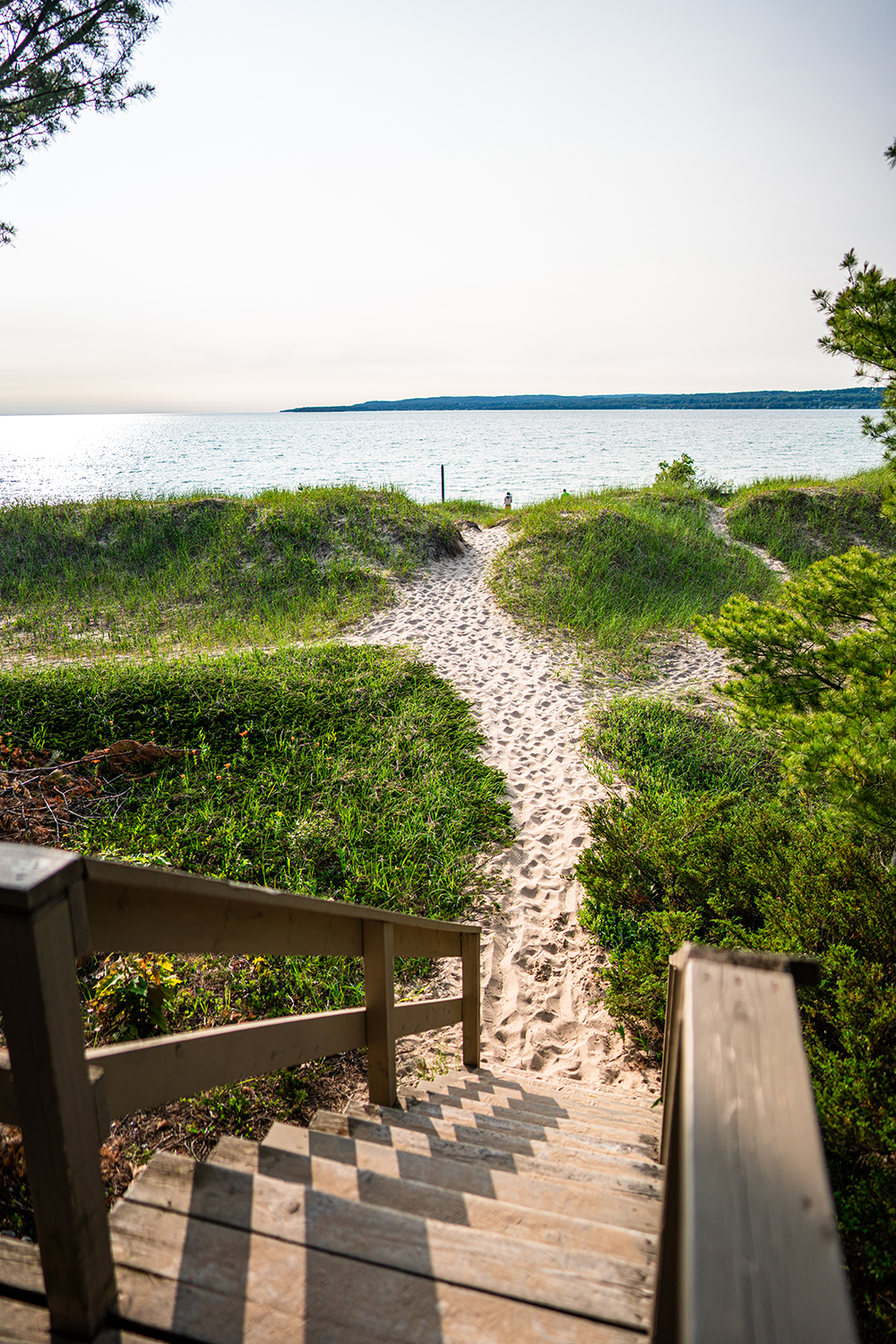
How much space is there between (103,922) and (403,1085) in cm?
308

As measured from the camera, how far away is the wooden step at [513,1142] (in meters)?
2.12

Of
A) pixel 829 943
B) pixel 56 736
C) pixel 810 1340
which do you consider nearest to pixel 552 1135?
pixel 829 943

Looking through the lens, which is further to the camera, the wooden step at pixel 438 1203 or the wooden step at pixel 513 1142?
the wooden step at pixel 513 1142

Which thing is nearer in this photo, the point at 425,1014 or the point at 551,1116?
the point at 551,1116

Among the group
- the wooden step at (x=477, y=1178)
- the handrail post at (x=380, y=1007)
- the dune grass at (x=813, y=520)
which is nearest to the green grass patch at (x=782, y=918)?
the wooden step at (x=477, y=1178)

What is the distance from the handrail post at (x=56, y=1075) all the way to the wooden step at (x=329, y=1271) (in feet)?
0.48

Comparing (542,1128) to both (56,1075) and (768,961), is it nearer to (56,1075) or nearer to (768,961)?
(768,961)

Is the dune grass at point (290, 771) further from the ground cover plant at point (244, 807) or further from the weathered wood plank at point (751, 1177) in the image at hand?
the weathered wood plank at point (751, 1177)

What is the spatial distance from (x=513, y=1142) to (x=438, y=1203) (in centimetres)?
75

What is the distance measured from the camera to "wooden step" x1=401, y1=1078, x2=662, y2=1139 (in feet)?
8.88

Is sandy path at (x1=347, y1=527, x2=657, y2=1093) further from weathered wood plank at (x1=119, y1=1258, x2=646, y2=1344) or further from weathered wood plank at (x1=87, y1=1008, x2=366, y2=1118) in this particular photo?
weathered wood plank at (x1=119, y1=1258, x2=646, y2=1344)

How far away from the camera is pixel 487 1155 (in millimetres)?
2043

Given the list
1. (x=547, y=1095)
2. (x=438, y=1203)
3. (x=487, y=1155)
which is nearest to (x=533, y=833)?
(x=547, y=1095)

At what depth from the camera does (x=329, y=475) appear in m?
59.4
